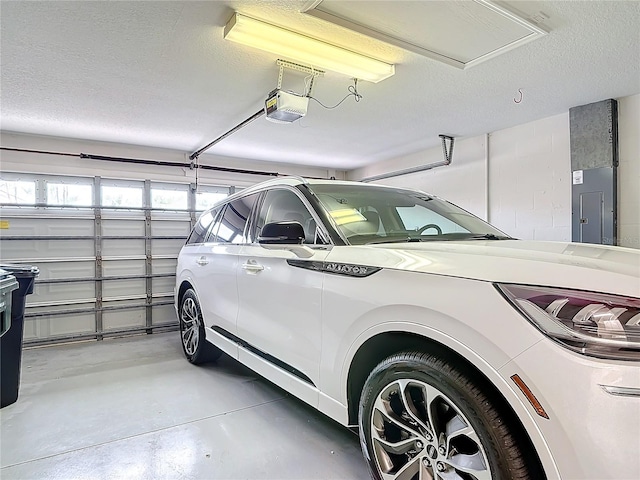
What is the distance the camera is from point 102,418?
2771 millimetres

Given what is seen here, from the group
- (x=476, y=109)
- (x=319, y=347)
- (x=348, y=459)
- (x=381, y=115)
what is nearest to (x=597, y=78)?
(x=476, y=109)

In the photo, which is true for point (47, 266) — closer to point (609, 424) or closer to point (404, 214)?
point (404, 214)

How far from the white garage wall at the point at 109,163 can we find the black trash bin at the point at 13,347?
2502 millimetres

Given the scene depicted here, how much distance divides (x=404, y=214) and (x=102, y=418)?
8.73ft

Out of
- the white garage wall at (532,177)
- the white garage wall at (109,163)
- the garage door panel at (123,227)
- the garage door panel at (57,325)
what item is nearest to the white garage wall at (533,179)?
the white garage wall at (532,177)

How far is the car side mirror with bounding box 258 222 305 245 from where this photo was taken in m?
2.14

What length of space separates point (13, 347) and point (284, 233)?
107 inches

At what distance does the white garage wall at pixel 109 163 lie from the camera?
16.4ft

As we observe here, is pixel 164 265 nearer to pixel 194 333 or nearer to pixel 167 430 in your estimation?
pixel 194 333

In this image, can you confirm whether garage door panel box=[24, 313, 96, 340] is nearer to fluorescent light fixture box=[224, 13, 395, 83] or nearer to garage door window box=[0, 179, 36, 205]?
garage door window box=[0, 179, 36, 205]

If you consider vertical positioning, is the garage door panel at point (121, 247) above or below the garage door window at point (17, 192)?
below

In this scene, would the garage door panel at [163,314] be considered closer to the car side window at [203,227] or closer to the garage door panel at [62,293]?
the garage door panel at [62,293]

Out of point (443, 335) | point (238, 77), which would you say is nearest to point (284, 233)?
point (443, 335)

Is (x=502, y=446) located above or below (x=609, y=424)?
below
